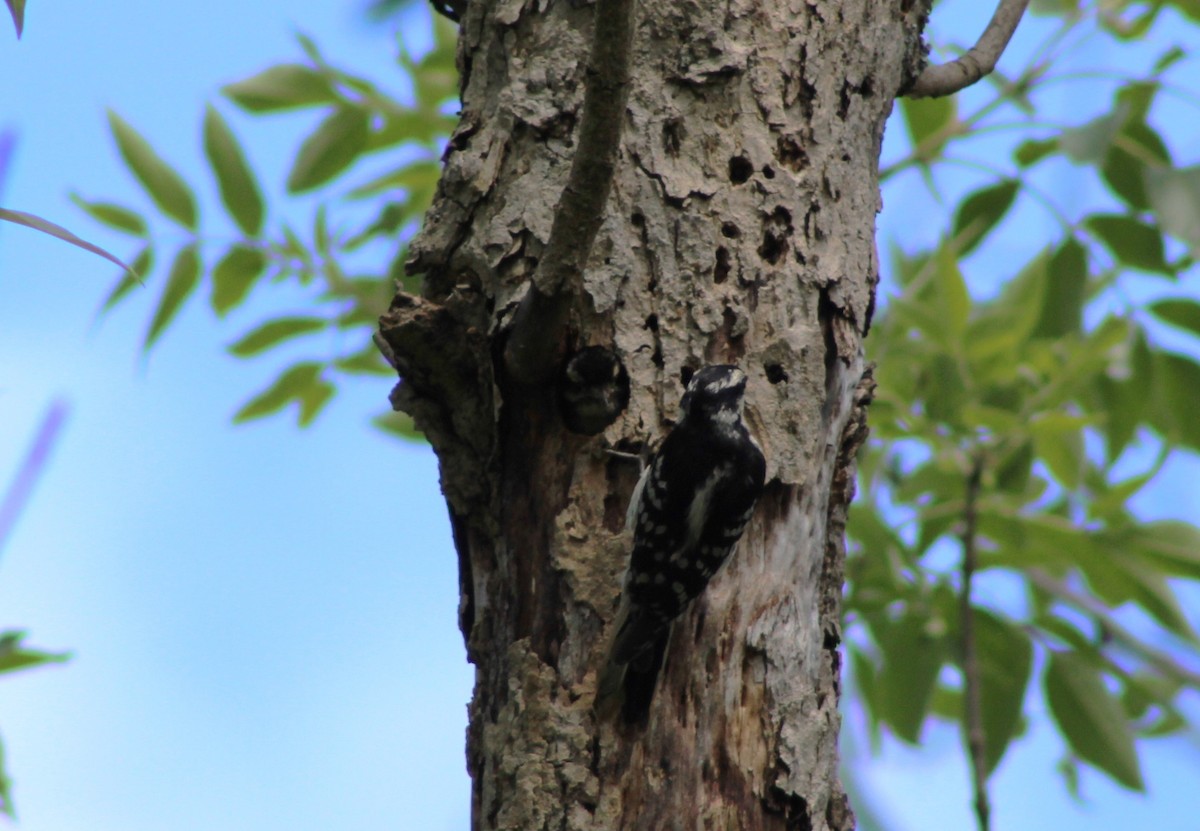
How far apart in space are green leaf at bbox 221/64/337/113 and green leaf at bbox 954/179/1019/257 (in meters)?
2.16

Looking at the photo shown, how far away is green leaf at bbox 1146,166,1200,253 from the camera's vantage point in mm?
3440

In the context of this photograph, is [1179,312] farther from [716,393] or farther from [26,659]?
[26,659]

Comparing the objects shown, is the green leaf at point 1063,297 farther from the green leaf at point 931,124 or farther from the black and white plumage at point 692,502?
the black and white plumage at point 692,502

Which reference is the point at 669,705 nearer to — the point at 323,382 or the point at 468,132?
the point at 468,132

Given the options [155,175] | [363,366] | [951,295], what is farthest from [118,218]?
[951,295]

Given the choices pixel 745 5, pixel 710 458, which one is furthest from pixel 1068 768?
pixel 745 5

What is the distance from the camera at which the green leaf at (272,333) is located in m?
4.15

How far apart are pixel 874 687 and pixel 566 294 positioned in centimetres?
238

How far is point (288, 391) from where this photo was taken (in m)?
4.26

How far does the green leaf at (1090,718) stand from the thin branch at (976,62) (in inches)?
69.3

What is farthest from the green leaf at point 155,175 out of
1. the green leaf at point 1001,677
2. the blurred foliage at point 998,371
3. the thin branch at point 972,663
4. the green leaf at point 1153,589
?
the green leaf at point 1153,589

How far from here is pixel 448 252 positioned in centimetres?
290

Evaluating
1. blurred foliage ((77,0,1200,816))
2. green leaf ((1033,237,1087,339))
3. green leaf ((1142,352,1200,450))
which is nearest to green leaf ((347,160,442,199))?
blurred foliage ((77,0,1200,816))

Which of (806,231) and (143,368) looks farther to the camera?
(143,368)
